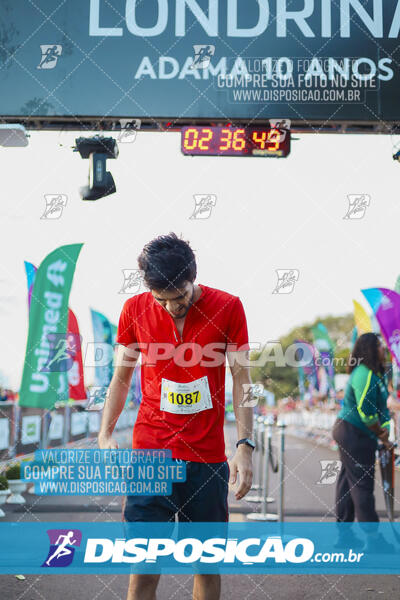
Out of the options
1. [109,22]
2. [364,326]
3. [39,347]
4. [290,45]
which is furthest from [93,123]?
[364,326]

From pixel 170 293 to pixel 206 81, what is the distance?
3021 mm

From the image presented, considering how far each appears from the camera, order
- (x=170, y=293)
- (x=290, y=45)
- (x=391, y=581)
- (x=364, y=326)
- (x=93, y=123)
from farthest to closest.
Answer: (x=364, y=326) < (x=93, y=123) < (x=290, y=45) < (x=391, y=581) < (x=170, y=293)

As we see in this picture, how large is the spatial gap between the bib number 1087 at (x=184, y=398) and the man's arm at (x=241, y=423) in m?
0.18

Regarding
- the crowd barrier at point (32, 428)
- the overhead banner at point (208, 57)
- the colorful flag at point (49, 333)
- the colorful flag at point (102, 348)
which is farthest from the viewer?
the colorful flag at point (102, 348)

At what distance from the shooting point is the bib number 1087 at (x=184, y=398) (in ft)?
9.50

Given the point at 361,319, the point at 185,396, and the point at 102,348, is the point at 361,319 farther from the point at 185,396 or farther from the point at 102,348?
the point at 185,396

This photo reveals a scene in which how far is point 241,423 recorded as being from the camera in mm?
2938

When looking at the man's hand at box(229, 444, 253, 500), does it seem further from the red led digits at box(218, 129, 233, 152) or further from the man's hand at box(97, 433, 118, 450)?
the red led digits at box(218, 129, 233, 152)

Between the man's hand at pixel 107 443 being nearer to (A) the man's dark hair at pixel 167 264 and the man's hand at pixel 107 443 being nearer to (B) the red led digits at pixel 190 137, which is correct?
(A) the man's dark hair at pixel 167 264

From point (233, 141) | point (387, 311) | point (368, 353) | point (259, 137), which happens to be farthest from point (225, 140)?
point (387, 311)

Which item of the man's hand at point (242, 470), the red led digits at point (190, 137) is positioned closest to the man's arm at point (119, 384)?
the man's hand at point (242, 470)

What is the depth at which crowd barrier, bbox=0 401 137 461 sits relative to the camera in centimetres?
888

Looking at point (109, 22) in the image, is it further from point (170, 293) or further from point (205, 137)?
point (170, 293)

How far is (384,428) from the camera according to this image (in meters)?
5.36
